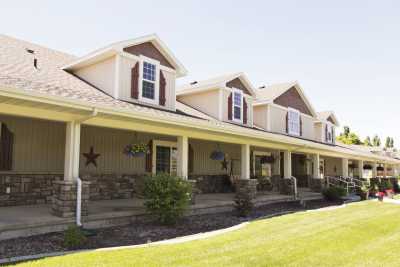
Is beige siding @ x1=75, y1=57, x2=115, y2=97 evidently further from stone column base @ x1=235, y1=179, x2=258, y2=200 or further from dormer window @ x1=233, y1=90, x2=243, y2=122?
dormer window @ x1=233, y1=90, x2=243, y2=122

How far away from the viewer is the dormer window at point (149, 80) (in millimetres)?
12751

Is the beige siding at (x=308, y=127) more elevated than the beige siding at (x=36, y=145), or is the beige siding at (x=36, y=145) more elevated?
the beige siding at (x=308, y=127)

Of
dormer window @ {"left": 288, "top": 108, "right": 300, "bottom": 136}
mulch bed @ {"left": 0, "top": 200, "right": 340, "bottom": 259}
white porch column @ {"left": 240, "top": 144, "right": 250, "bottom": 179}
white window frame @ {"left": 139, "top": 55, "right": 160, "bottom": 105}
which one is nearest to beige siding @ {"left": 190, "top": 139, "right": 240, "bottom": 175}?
white porch column @ {"left": 240, "top": 144, "right": 250, "bottom": 179}

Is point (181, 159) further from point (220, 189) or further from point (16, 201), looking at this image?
point (220, 189)

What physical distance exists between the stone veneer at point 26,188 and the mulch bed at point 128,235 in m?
3.45

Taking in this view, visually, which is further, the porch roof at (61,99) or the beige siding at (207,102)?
the beige siding at (207,102)

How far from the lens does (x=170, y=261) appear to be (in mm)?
5863

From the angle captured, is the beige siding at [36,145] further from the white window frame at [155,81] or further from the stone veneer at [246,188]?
the stone veneer at [246,188]

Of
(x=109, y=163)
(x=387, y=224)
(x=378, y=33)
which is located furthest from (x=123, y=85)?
(x=378, y=33)

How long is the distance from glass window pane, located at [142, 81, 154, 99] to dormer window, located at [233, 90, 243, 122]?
5428 millimetres

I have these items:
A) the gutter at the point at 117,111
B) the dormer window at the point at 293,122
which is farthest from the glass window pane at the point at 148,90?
the dormer window at the point at 293,122

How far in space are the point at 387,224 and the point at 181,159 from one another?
6.81m

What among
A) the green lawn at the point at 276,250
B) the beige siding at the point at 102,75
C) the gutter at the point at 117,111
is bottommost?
the green lawn at the point at 276,250

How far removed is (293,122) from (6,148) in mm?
16671
